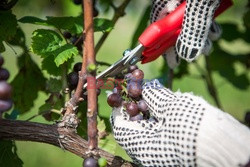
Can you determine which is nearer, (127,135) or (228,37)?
(127,135)

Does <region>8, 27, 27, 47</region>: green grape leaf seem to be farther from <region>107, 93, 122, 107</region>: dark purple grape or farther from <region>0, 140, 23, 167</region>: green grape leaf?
<region>107, 93, 122, 107</region>: dark purple grape

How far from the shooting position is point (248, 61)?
2.25m

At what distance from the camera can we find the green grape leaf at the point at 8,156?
1.47 meters

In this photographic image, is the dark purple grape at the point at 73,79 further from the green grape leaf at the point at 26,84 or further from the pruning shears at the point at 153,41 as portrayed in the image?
the green grape leaf at the point at 26,84

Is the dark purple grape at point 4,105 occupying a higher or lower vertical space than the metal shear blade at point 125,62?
higher

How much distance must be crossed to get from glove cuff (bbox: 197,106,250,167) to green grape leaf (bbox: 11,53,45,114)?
2.75 feet

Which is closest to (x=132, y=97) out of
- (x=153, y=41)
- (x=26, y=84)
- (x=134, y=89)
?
(x=134, y=89)

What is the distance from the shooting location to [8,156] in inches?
58.5

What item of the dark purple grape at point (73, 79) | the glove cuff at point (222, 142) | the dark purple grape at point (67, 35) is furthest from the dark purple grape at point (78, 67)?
the glove cuff at point (222, 142)

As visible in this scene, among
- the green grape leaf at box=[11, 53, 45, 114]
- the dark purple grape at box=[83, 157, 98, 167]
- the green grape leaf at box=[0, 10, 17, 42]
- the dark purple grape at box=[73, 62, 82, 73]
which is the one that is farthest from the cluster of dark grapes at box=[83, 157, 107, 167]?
the green grape leaf at box=[11, 53, 45, 114]

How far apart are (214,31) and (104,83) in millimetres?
332

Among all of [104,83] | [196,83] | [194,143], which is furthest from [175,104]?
[196,83]

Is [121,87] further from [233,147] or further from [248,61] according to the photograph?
[248,61]

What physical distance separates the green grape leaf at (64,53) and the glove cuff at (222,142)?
373mm
